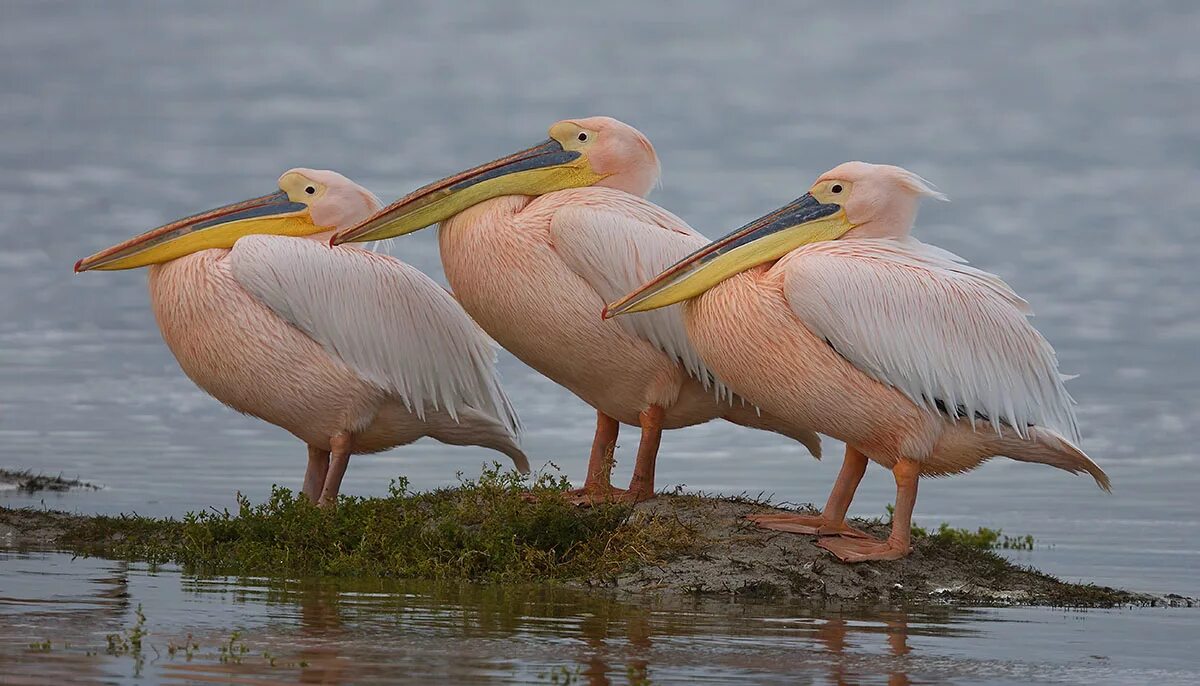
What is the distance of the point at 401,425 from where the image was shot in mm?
10461

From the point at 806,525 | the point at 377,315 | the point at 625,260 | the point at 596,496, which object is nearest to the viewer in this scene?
the point at 806,525

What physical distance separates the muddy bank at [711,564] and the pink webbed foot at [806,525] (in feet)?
0.25

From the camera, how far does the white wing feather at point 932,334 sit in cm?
822

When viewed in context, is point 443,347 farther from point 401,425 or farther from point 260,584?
point 260,584

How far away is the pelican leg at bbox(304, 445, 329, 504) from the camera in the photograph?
10781 mm

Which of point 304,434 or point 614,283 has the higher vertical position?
point 614,283

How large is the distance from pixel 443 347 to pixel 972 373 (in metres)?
3.59

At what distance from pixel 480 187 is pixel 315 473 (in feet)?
7.63

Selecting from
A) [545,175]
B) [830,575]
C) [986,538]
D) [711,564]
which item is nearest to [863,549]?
[830,575]

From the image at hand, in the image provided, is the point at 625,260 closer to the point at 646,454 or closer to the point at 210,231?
the point at 646,454

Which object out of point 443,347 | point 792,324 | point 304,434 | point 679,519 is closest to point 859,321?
point 792,324

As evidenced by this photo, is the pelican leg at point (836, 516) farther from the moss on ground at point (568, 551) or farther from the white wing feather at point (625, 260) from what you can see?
the white wing feather at point (625, 260)

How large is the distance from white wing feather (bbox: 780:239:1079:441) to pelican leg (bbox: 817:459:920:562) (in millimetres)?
393

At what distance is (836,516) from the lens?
8977 millimetres
